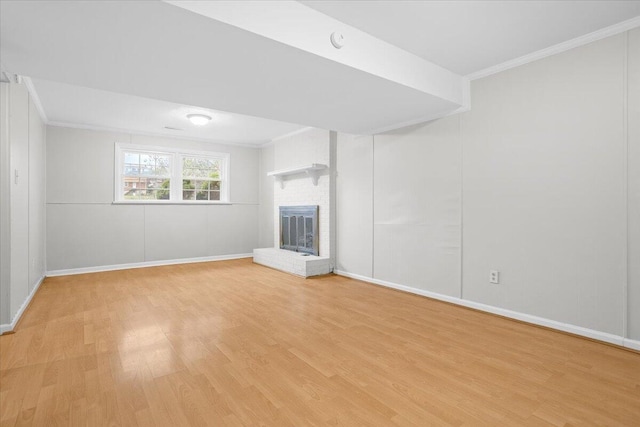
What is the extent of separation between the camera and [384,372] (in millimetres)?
2070

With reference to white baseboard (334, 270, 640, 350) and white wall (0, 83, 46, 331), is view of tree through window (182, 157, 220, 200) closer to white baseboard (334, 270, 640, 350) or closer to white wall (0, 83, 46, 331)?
white wall (0, 83, 46, 331)

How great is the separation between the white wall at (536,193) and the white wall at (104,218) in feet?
14.1

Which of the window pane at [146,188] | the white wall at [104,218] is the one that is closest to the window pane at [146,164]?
the window pane at [146,188]

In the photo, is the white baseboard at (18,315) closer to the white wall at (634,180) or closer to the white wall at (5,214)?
the white wall at (5,214)

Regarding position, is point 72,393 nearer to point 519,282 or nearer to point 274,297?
point 274,297

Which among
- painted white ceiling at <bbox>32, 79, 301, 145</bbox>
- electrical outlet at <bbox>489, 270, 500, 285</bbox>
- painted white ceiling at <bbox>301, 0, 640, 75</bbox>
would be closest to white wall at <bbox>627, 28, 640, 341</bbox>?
painted white ceiling at <bbox>301, 0, 640, 75</bbox>

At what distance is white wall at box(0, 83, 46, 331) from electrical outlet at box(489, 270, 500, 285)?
179 inches

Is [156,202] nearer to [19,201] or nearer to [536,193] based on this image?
[19,201]

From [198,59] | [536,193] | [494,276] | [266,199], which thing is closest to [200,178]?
[266,199]

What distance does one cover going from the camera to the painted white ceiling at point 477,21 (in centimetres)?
222

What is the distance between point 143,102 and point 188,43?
2.68 meters

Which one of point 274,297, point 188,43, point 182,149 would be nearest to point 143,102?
point 182,149

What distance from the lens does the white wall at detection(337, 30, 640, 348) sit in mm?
2490

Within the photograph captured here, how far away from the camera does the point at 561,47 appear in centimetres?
274
